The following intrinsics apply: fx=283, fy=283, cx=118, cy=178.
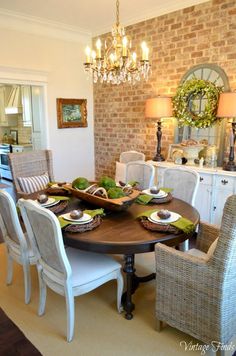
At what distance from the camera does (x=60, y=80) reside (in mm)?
4875

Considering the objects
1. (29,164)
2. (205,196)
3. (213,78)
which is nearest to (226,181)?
(205,196)

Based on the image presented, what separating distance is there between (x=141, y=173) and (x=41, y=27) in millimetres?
2937

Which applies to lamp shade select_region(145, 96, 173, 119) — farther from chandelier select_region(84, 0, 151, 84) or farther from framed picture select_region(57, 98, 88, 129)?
framed picture select_region(57, 98, 88, 129)

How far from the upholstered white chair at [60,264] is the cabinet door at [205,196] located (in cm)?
171

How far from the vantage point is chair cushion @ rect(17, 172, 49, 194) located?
3.44m

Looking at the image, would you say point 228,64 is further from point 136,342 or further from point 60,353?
point 60,353

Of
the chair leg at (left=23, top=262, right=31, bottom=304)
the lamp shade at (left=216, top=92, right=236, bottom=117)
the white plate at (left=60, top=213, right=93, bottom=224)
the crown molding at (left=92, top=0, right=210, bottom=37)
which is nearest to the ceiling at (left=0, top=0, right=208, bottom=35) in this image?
the crown molding at (left=92, top=0, right=210, bottom=37)

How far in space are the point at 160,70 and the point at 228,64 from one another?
105 centimetres

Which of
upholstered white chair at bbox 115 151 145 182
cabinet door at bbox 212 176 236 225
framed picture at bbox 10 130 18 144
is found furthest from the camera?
framed picture at bbox 10 130 18 144

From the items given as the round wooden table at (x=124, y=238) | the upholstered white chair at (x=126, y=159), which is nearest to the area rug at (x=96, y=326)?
the round wooden table at (x=124, y=238)

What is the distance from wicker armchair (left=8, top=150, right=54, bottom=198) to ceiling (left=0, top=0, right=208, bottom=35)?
197cm

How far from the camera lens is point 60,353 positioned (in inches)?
74.3

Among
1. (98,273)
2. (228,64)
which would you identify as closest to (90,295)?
(98,273)

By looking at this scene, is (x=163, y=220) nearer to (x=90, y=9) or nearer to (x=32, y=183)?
(x=32, y=183)
